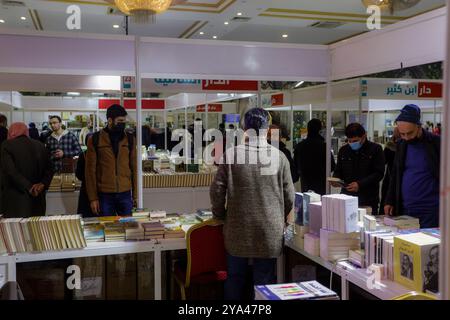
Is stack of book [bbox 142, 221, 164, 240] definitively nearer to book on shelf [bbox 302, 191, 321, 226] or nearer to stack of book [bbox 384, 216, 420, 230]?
book on shelf [bbox 302, 191, 321, 226]

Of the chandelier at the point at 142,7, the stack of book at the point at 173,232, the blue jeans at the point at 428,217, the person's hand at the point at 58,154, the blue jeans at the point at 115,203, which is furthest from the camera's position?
the person's hand at the point at 58,154

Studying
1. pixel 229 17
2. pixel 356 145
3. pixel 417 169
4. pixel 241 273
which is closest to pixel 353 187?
pixel 356 145

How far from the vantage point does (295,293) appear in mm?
1857

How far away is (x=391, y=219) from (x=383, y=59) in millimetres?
1756

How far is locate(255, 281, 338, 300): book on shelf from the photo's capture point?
70.7 inches

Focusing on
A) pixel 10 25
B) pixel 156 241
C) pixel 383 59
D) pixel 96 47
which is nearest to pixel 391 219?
pixel 156 241

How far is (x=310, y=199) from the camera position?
9.95ft

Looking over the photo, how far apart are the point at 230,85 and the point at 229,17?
2156 mm

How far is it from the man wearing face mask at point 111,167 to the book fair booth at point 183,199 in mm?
262

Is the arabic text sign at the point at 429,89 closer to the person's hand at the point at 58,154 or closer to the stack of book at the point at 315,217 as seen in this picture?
the stack of book at the point at 315,217

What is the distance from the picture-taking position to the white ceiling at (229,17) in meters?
7.89

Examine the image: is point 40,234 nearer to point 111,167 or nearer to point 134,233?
point 134,233

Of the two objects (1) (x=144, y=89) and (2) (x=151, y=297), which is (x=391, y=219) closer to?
(2) (x=151, y=297)

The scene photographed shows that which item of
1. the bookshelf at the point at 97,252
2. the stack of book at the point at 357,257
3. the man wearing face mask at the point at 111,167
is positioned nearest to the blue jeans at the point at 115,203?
the man wearing face mask at the point at 111,167
